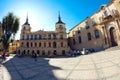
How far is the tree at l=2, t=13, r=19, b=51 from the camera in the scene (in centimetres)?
2252

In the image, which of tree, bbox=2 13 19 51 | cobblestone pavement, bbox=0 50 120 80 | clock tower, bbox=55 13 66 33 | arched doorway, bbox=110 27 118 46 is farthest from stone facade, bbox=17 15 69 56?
cobblestone pavement, bbox=0 50 120 80

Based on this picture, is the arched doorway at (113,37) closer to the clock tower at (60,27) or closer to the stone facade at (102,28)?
the stone facade at (102,28)

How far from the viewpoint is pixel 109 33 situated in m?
26.2

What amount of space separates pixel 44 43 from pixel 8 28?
69.2 feet

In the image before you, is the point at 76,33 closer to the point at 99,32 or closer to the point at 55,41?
the point at 55,41

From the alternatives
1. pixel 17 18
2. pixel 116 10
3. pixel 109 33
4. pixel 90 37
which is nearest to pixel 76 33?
pixel 90 37

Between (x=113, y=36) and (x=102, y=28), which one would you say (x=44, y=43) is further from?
(x=113, y=36)

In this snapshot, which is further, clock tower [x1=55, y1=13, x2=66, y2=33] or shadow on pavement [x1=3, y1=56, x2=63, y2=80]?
clock tower [x1=55, y1=13, x2=66, y2=33]

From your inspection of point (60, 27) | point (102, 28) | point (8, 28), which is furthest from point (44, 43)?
point (102, 28)

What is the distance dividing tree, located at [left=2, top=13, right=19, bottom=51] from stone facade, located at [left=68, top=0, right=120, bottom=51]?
2202cm

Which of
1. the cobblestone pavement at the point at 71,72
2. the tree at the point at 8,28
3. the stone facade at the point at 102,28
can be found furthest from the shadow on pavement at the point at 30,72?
the stone facade at the point at 102,28

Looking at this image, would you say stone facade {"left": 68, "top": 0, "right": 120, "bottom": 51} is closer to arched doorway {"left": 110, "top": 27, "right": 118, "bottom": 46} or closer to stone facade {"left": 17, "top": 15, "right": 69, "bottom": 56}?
arched doorway {"left": 110, "top": 27, "right": 118, "bottom": 46}

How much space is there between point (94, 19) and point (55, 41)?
61.9 feet

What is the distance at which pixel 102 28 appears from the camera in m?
27.5
